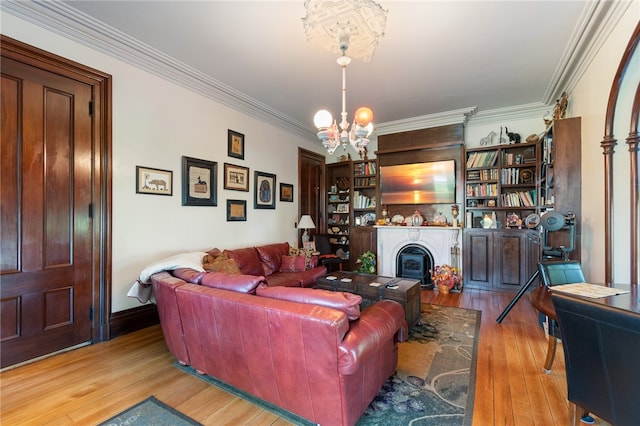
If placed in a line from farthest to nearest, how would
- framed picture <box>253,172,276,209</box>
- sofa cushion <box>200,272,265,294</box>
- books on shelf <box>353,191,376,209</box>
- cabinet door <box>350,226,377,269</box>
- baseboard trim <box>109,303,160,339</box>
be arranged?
1. books on shelf <box>353,191,376,209</box>
2. cabinet door <box>350,226,377,269</box>
3. framed picture <box>253,172,276,209</box>
4. baseboard trim <box>109,303,160,339</box>
5. sofa cushion <box>200,272,265,294</box>

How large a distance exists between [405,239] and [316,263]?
179 cm

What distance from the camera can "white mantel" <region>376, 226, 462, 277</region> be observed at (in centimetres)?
488

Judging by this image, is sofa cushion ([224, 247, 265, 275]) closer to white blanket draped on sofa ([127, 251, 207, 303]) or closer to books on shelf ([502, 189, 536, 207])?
white blanket draped on sofa ([127, 251, 207, 303])

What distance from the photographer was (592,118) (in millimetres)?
2850

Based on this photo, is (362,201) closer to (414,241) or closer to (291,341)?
(414,241)

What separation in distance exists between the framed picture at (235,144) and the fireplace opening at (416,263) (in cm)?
329

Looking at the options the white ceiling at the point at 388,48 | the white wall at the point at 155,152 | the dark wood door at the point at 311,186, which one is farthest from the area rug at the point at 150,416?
the dark wood door at the point at 311,186

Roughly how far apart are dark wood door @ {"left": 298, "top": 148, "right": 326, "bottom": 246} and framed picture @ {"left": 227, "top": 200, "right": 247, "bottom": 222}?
1.45 metres

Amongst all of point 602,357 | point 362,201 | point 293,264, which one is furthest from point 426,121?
point 602,357

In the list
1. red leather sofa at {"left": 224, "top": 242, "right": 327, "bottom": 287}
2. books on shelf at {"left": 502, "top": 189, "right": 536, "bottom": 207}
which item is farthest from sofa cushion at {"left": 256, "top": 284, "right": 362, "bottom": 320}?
books on shelf at {"left": 502, "top": 189, "right": 536, "bottom": 207}

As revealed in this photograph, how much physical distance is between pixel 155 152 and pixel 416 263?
4.33 m

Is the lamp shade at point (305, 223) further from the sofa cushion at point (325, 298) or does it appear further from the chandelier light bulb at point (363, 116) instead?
the sofa cushion at point (325, 298)

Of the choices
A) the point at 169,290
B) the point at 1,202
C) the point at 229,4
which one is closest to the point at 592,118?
the point at 229,4

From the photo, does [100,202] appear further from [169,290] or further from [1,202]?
[169,290]
